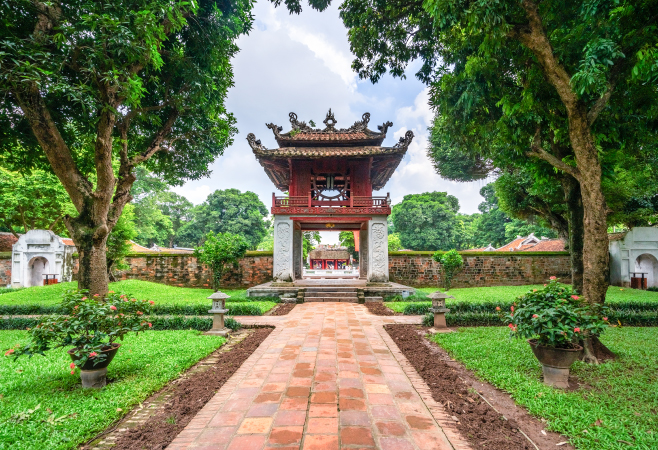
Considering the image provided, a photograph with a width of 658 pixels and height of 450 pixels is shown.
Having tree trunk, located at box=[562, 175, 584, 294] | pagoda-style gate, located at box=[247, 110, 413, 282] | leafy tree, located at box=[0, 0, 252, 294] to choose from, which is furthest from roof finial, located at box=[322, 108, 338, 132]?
tree trunk, located at box=[562, 175, 584, 294]

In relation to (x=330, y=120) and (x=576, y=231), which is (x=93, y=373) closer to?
(x=576, y=231)

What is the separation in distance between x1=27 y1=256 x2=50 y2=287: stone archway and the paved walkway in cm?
1823

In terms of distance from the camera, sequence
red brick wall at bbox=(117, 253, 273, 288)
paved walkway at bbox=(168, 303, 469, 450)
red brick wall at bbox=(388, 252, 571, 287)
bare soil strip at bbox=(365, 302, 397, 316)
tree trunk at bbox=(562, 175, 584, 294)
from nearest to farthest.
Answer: paved walkway at bbox=(168, 303, 469, 450), tree trunk at bbox=(562, 175, 584, 294), bare soil strip at bbox=(365, 302, 397, 316), red brick wall at bbox=(117, 253, 273, 288), red brick wall at bbox=(388, 252, 571, 287)

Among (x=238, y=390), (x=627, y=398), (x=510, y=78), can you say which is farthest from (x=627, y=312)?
(x=238, y=390)

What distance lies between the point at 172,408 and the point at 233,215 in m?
28.3

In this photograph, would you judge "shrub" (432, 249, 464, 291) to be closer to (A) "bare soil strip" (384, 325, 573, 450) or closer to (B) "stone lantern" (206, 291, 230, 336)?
(A) "bare soil strip" (384, 325, 573, 450)

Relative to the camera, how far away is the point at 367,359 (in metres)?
4.33

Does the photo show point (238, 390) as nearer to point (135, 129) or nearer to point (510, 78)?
point (510, 78)

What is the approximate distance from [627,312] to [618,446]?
266 inches

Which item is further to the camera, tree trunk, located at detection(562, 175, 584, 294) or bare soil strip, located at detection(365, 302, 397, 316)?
bare soil strip, located at detection(365, 302, 397, 316)

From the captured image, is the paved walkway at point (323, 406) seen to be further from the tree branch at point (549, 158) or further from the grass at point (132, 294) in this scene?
the grass at point (132, 294)

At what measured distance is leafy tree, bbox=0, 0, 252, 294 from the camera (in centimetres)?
524

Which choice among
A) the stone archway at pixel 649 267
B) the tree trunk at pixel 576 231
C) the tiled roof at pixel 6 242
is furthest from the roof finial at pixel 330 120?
the tiled roof at pixel 6 242

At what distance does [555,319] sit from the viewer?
3.27m
